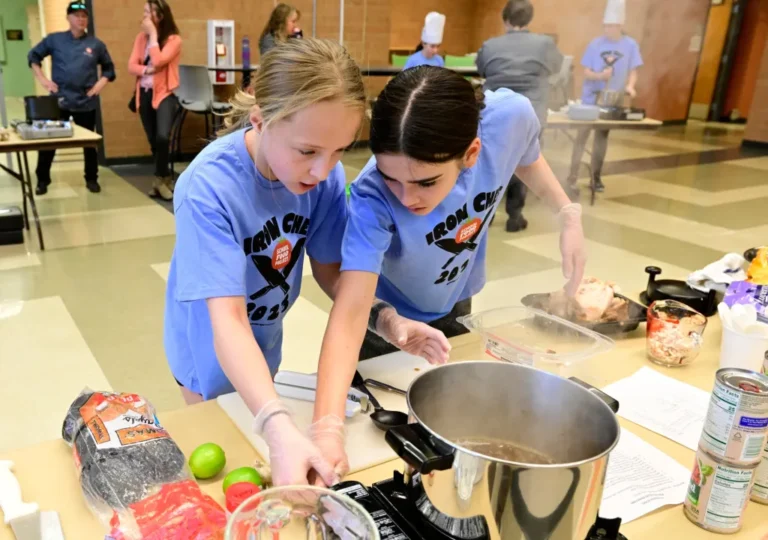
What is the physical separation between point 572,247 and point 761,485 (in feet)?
2.06

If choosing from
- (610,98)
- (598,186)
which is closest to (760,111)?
(598,186)

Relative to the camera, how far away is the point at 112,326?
8.02ft

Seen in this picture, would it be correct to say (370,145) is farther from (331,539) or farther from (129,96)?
(129,96)

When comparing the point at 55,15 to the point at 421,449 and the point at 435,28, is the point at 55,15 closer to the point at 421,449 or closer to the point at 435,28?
the point at 435,28

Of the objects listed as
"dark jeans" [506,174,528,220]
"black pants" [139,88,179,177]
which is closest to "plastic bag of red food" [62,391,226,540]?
"dark jeans" [506,174,528,220]

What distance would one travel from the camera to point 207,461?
71cm

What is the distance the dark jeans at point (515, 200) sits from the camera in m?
3.86

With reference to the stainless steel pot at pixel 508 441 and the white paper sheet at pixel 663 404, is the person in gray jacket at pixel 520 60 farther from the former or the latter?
the stainless steel pot at pixel 508 441

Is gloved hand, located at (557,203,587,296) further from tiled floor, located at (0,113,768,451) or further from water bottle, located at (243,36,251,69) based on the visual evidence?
water bottle, located at (243,36,251,69)

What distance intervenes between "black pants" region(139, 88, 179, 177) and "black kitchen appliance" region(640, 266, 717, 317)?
364 cm

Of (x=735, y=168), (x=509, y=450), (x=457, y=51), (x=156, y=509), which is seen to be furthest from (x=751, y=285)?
(x=735, y=168)

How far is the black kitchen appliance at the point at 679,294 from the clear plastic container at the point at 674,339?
19cm

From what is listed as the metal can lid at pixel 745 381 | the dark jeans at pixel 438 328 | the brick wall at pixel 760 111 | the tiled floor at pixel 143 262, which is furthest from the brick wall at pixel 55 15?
the brick wall at pixel 760 111

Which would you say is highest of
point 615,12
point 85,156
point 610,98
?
point 615,12
